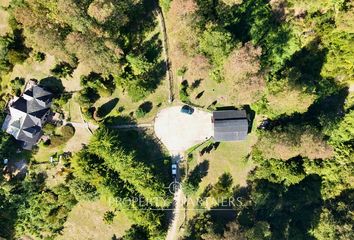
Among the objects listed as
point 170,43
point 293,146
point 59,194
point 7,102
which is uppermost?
point 170,43

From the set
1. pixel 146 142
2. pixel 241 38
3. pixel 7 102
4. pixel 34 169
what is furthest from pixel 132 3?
pixel 34 169

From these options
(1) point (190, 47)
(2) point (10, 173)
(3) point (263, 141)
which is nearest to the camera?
(1) point (190, 47)

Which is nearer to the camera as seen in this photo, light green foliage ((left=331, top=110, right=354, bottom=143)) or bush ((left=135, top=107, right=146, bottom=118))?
bush ((left=135, top=107, right=146, bottom=118))

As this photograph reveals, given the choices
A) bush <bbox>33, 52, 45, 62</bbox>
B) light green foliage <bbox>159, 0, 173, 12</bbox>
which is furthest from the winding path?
bush <bbox>33, 52, 45, 62</bbox>

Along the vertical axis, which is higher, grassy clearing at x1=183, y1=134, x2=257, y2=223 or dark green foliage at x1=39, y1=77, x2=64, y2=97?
dark green foliage at x1=39, y1=77, x2=64, y2=97

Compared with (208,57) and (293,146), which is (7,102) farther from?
(293,146)

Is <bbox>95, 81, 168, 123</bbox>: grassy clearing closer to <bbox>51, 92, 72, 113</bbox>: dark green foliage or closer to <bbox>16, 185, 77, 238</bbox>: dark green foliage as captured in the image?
<bbox>51, 92, 72, 113</bbox>: dark green foliage

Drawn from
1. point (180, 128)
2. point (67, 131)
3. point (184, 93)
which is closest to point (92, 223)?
point (67, 131)
